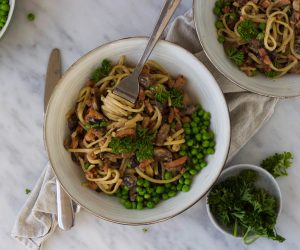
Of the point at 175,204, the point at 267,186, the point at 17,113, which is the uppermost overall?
the point at 17,113

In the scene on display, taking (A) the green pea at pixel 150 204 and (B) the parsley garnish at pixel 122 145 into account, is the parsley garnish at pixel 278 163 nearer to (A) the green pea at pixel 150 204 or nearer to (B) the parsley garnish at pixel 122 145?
(A) the green pea at pixel 150 204

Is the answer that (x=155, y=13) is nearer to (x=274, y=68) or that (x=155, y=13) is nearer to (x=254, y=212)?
(x=274, y=68)

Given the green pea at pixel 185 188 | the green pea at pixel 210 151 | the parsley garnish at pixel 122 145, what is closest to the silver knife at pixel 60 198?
the parsley garnish at pixel 122 145

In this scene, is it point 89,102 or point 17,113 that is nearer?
point 89,102

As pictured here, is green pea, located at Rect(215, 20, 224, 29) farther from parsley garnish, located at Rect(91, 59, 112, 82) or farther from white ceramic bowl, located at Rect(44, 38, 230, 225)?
parsley garnish, located at Rect(91, 59, 112, 82)

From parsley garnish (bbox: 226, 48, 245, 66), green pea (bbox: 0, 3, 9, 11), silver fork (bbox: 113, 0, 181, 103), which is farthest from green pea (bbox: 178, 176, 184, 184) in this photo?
green pea (bbox: 0, 3, 9, 11)

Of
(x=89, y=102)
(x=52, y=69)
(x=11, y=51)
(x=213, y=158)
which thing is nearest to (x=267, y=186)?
(x=213, y=158)

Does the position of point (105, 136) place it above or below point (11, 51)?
below
